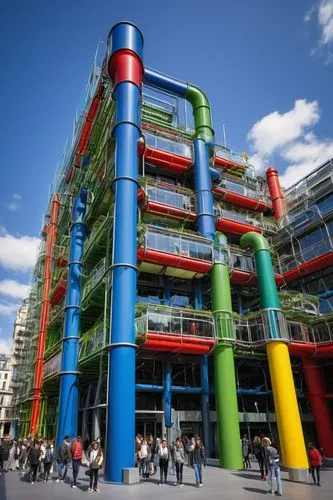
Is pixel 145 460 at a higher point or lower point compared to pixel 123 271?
lower

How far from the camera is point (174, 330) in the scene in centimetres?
2070

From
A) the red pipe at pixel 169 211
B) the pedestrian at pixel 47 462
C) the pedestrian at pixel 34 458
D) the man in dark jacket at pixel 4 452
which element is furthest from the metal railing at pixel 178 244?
the man in dark jacket at pixel 4 452

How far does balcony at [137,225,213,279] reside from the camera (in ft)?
74.2

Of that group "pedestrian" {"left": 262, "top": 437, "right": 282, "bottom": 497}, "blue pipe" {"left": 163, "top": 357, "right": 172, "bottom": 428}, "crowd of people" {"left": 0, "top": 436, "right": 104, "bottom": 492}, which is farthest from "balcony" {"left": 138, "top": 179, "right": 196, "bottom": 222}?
"pedestrian" {"left": 262, "top": 437, "right": 282, "bottom": 497}

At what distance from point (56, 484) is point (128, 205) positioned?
A: 12897mm

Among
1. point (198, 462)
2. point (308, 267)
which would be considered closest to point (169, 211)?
point (308, 267)

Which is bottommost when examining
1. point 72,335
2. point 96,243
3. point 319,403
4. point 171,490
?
point 171,490

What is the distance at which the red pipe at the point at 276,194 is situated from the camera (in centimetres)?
3462

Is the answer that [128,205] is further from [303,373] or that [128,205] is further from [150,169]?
[303,373]

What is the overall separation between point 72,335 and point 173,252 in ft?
28.6

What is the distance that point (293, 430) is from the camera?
18484 mm

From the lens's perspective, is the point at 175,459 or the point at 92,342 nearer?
the point at 175,459

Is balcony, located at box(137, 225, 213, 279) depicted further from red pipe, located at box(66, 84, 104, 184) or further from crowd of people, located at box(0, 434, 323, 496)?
red pipe, located at box(66, 84, 104, 184)

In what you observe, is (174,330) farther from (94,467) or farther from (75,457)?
(94,467)
